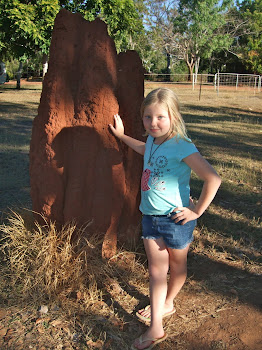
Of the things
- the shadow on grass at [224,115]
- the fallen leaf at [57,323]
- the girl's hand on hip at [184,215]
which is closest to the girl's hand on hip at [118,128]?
the girl's hand on hip at [184,215]

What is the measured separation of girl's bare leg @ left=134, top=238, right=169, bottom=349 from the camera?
2580 mm

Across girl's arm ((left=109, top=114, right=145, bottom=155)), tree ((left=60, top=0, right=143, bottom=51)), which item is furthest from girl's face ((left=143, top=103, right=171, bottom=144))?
tree ((left=60, top=0, right=143, bottom=51))

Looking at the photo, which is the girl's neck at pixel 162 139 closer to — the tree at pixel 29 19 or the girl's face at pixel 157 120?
the girl's face at pixel 157 120

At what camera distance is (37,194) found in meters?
3.44

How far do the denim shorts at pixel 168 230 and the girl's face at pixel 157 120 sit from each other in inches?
21.6

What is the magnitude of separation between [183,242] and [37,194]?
4.95 ft

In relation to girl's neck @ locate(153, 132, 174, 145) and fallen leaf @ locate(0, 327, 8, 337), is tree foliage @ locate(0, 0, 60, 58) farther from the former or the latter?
fallen leaf @ locate(0, 327, 8, 337)

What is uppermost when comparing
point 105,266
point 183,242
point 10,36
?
point 10,36

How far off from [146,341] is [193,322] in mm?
479

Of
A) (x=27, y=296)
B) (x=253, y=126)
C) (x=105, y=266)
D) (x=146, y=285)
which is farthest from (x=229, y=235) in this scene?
(x=253, y=126)

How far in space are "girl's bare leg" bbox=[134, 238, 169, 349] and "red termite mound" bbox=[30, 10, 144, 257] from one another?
0.85 meters

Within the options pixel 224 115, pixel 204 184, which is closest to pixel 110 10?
pixel 224 115

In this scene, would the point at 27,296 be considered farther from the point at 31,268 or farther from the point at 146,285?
the point at 146,285

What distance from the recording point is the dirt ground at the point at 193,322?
262 cm
